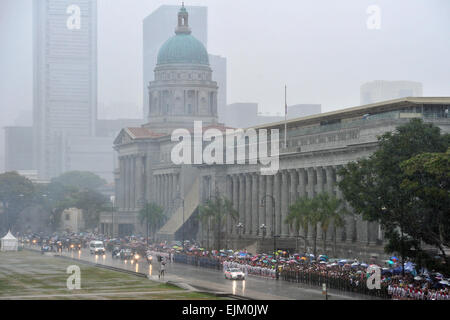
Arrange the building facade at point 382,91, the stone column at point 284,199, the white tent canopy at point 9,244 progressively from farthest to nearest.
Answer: the building facade at point 382,91, the white tent canopy at point 9,244, the stone column at point 284,199

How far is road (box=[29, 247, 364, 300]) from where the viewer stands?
70.8 m

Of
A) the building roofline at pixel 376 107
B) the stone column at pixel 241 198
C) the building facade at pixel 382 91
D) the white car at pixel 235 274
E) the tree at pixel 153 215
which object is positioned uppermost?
the building facade at pixel 382 91

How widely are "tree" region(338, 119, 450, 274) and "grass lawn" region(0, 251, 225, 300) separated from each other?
17.1 m

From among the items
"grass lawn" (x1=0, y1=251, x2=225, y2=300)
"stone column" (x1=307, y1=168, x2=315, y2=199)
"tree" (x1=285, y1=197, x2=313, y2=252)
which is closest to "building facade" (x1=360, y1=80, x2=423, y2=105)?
"stone column" (x1=307, y1=168, x2=315, y2=199)

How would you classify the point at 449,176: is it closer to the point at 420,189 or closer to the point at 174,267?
the point at 420,189

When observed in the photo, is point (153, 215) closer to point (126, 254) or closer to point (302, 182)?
point (126, 254)

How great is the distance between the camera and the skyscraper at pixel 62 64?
16912cm

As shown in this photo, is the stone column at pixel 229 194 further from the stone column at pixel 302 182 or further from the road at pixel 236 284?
the road at pixel 236 284

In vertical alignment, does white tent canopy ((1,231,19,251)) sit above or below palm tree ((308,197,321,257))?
below

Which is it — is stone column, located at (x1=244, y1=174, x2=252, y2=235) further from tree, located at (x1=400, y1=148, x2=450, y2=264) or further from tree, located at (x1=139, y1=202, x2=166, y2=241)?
tree, located at (x1=400, y1=148, x2=450, y2=264)

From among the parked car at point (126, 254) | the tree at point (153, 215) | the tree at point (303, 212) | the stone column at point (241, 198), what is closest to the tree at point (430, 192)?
the tree at point (303, 212)

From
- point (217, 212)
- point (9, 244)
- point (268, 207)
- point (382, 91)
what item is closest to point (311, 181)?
point (268, 207)

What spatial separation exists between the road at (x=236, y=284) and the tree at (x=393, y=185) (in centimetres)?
811

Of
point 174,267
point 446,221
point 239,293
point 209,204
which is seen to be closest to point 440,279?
point 446,221
